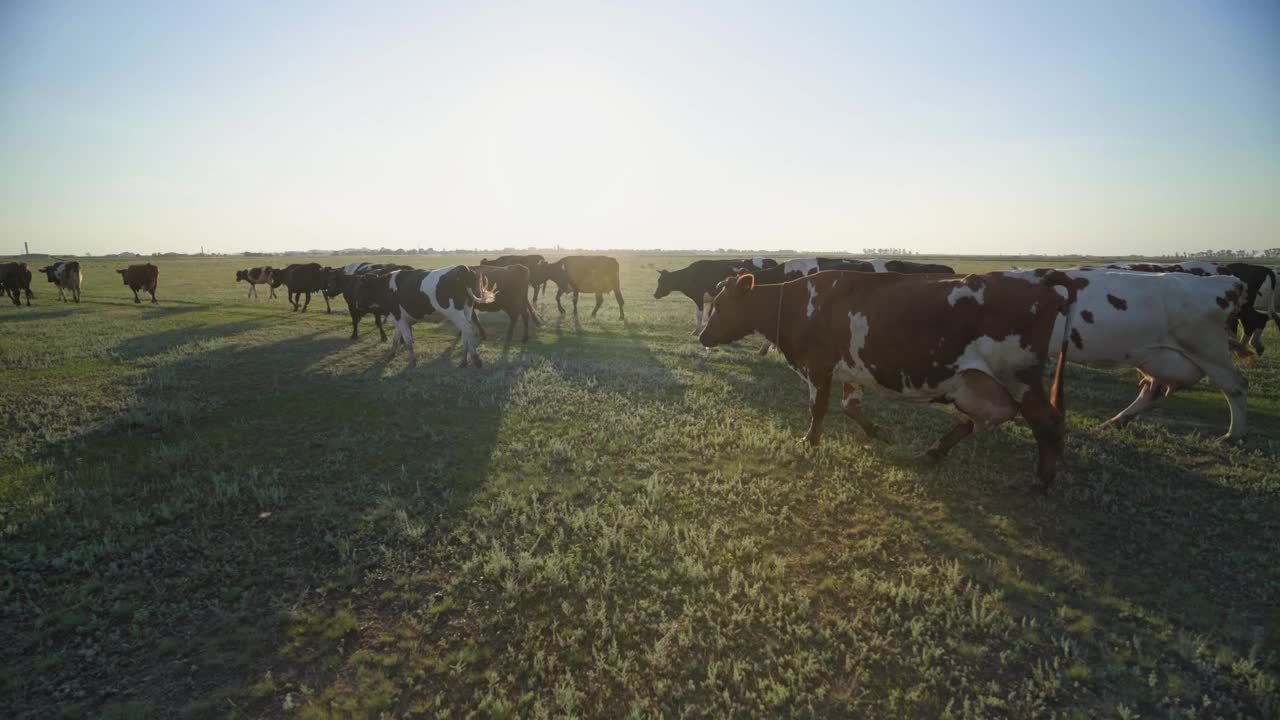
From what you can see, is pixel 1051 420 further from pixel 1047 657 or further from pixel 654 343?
pixel 654 343

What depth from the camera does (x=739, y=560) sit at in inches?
183

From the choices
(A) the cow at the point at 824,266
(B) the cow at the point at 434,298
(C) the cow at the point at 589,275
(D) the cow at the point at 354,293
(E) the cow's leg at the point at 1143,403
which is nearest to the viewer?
(E) the cow's leg at the point at 1143,403

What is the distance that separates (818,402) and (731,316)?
80.5 inches

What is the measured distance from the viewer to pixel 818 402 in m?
7.05

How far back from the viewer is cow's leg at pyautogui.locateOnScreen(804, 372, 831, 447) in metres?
6.96

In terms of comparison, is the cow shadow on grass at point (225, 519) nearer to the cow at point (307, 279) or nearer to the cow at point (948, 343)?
the cow at point (948, 343)

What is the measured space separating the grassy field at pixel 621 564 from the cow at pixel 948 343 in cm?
93

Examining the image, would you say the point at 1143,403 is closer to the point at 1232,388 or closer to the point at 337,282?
the point at 1232,388

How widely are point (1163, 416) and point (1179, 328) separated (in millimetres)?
2342

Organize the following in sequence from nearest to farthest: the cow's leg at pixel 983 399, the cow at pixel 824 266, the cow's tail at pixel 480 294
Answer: the cow's leg at pixel 983 399 → the cow's tail at pixel 480 294 → the cow at pixel 824 266

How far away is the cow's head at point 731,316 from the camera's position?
827 cm

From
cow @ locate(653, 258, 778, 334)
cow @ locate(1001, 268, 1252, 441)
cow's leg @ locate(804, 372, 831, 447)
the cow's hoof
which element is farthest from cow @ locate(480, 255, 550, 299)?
cow @ locate(1001, 268, 1252, 441)

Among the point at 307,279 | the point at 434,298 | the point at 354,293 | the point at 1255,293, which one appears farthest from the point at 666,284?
the point at 307,279

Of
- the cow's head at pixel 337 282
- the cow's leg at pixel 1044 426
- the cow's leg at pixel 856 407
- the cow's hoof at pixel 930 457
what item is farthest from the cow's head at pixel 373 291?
the cow's leg at pixel 1044 426
